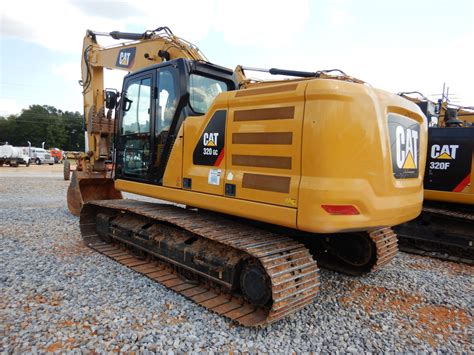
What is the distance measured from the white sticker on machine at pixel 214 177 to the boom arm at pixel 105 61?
2645 mm

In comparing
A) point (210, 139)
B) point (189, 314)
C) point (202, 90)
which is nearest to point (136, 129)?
point (202, 90)

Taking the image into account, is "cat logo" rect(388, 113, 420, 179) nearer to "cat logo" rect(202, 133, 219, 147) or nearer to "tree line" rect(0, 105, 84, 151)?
"cat logo" rect(202, 133, 219, 147)

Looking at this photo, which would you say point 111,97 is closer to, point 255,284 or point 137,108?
point 137,108

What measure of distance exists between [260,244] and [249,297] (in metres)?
0.56

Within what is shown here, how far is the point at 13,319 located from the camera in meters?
3.34

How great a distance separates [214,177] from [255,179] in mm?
578

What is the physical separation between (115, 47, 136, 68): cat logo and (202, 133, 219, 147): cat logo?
3.41m

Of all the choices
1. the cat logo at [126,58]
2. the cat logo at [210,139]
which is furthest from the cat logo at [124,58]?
the cat logo at [210,139]

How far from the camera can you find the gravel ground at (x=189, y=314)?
3119 mm

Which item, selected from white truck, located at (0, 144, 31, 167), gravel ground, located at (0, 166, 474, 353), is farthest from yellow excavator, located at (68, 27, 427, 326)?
white truck, located at (0, 144, 31, 167)

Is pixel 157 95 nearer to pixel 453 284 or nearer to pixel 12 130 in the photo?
pixel 453 284

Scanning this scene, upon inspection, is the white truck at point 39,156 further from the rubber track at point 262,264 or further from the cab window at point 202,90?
the rubber track at point 262,264

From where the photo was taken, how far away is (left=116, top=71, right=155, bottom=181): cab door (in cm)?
500

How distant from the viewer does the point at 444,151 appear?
6203 mm
